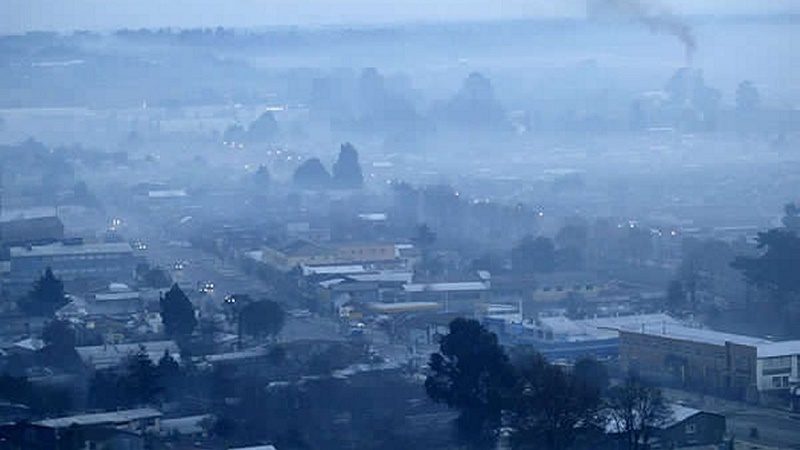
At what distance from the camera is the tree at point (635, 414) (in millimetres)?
5762

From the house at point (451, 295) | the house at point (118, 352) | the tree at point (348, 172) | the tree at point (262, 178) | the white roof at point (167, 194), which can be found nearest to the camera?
the house at point (118, 352)

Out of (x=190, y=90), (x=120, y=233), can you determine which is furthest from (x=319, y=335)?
(x=190, y=90)

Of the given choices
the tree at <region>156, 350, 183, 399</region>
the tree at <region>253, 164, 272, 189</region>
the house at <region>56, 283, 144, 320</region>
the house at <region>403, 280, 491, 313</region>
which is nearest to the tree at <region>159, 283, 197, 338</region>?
the house at <region>56, 283, 144, 320</region>

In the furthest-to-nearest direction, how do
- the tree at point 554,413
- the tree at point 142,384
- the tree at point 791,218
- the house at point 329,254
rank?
the tree at point 791,218 < the house at point 329,254 < the tree at point 142,384 < the tree at point 554,413

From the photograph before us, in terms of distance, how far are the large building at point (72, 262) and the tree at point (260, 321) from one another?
2.15m

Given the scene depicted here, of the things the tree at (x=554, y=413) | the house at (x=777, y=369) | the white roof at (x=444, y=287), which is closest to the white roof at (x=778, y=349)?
the house at (x=777, y=369)

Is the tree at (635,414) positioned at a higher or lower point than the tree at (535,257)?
lower

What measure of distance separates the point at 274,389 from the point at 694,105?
15.9m

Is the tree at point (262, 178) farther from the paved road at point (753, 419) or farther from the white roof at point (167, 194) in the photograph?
the paved road at point (753, 419)

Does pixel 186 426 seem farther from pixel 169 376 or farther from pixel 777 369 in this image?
pixel 777 369

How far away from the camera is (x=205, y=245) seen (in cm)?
1148

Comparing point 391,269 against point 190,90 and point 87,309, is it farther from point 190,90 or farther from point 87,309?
point 190,90

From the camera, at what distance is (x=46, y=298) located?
28.9 ft

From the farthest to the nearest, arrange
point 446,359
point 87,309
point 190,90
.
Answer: point 190,90 < point 87,309 < point 446,359
